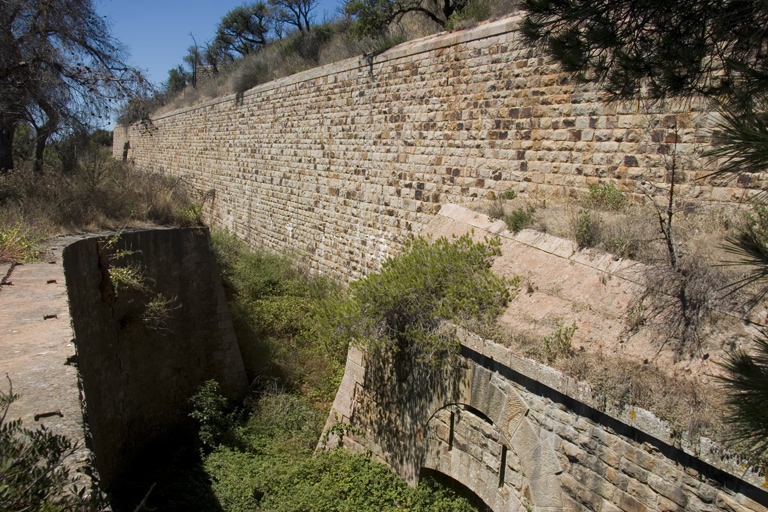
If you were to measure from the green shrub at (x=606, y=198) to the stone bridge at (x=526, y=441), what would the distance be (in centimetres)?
244

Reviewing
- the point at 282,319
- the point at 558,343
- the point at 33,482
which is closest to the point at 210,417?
the point at 282,319

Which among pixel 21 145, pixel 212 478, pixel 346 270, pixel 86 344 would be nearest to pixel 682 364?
pixel 212 478

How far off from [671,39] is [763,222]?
1710 millimetres

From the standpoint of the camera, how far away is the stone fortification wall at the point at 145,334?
579 centimetres

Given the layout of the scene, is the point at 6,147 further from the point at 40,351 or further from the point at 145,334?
the point at 40,351

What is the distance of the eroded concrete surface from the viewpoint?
2863 mm

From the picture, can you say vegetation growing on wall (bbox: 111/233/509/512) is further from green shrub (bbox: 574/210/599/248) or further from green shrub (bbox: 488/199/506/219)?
green shrub (bbox: 574/210/599/248)

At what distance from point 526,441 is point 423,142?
5451 millimetres

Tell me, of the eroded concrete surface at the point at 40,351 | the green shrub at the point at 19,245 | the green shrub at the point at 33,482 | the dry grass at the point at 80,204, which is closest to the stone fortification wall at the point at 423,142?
the dry grass at the point at 80,204

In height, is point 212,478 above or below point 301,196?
below

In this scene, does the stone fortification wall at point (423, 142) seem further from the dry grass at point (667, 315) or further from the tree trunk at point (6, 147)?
the tree trunk at point (6, 147)

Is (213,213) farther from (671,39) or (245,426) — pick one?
(671,39)

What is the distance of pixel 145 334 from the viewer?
7.28 meters

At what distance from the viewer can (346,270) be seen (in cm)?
1027
